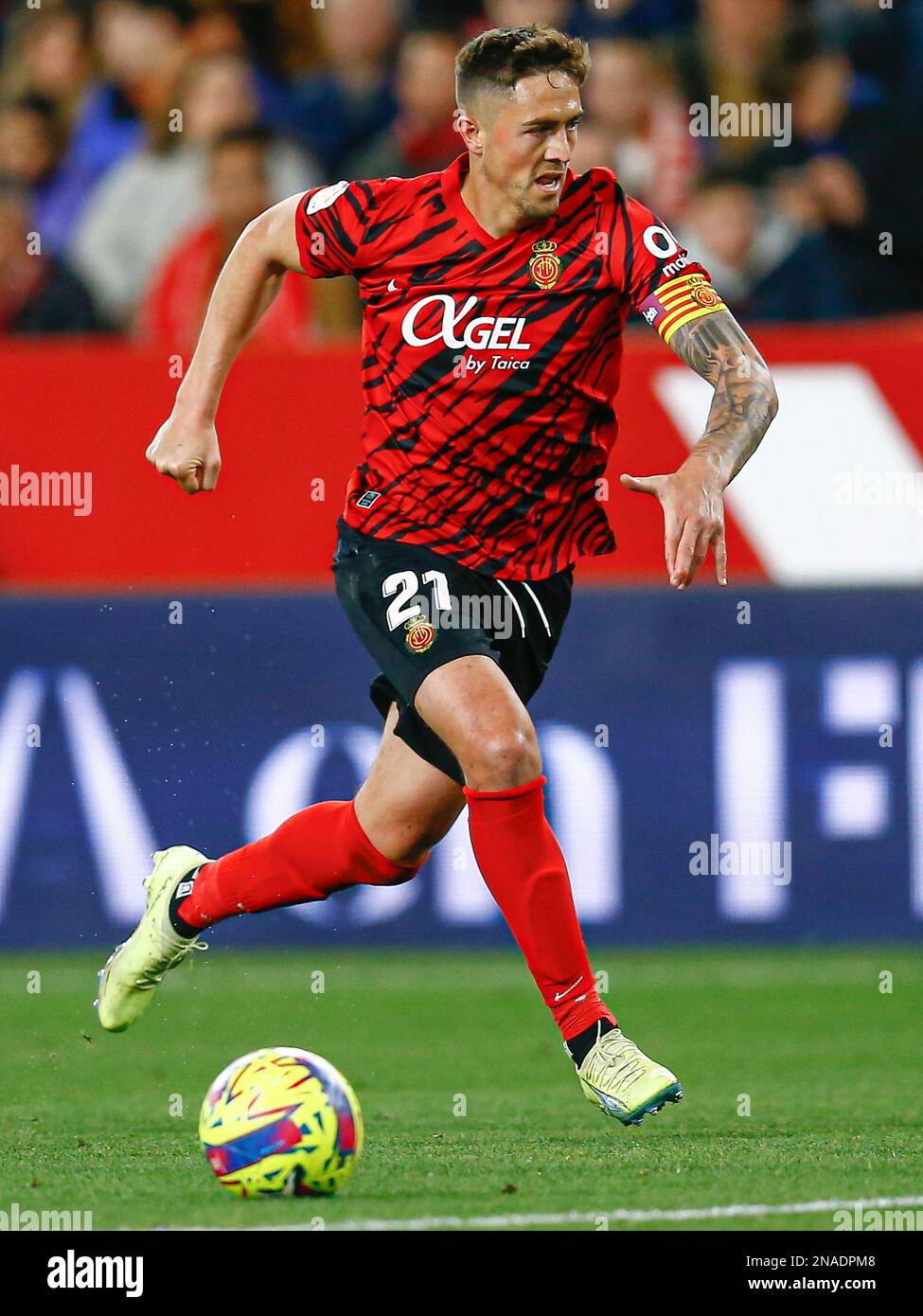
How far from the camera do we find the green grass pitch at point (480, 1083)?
4.60 metres

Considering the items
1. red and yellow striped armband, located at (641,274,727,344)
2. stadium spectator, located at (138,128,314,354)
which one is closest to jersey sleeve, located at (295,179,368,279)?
red and yellow striped armband, located at (641,274,727,344)

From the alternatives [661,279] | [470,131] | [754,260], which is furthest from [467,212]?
[754,260]

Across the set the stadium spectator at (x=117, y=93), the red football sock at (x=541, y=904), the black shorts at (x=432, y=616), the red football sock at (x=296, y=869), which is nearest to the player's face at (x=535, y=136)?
the black shorts at (x=432, y=616)

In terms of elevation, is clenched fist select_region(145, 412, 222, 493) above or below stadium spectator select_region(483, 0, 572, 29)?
below

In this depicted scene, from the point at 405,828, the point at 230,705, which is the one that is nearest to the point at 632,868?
the point at 230,705

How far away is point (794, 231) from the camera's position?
10273mm

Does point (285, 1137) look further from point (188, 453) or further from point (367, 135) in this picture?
point (367, 135)

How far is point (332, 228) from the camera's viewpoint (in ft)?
17.9

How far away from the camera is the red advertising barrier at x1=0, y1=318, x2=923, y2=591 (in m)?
8.86

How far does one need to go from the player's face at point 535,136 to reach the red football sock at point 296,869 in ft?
5.15

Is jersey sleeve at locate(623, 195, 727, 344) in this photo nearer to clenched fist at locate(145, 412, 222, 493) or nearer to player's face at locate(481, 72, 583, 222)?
player's face at locate(481, 72, 583, 222)

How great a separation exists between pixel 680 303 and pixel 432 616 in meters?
0.90

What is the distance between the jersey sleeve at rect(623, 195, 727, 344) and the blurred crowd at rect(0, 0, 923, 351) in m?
4.69

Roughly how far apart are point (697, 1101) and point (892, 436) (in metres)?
3.84
